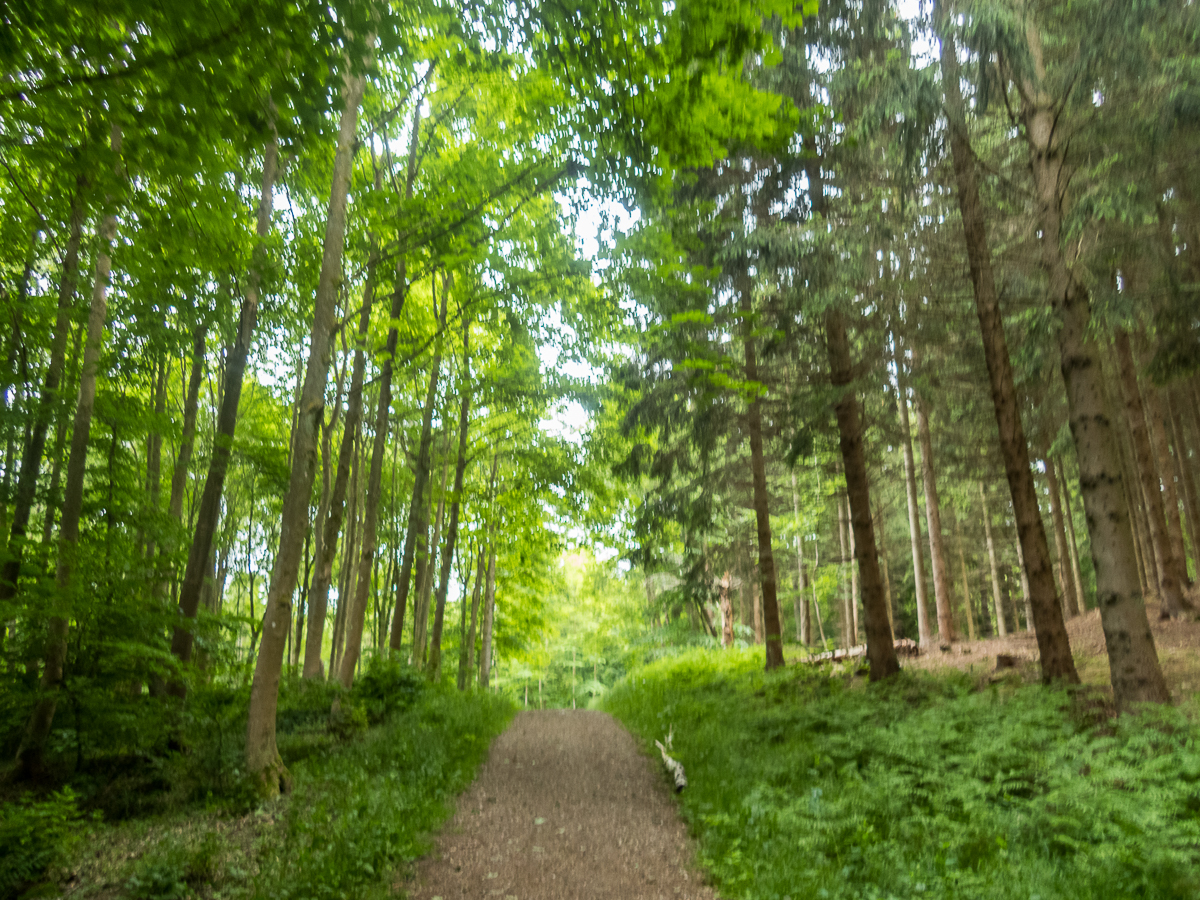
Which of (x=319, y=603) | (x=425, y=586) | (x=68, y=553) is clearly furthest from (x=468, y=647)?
(x=68, y=553)

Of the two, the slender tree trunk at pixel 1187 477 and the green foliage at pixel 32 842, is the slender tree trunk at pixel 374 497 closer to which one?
the green foliage at pixel 32 842

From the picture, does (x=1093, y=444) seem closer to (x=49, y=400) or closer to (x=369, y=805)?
(x=369, y=805)

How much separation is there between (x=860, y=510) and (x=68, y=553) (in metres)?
10.5

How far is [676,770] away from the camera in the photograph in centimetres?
817

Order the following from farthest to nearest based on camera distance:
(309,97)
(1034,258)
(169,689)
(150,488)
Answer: (150,488) < (169,689) < (1034,258) < (309,97)

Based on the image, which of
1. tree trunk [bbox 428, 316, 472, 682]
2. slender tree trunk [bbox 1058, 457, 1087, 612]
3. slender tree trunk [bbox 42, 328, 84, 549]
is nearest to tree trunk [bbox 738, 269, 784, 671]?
tree trunk [bbox 428, 316, 472, 682]

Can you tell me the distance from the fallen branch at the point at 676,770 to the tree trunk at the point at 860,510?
12.1ft

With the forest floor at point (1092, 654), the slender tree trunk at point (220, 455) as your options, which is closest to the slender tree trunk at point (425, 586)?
the slender tree trunk at point (220, 455)

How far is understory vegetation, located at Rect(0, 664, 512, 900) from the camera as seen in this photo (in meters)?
4.76

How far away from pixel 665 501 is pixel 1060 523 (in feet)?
35.4

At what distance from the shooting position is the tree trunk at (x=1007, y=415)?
7.94 meters

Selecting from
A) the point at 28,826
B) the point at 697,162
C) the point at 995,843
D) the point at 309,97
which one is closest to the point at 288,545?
the point at 28,826

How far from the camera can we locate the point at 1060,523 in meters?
17.1

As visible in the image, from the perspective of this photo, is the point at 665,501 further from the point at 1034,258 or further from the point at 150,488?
the point at 150,488
